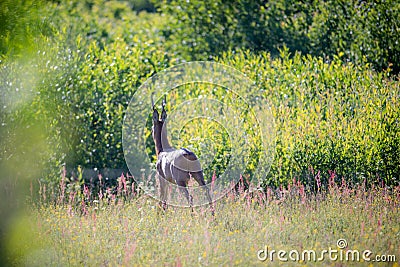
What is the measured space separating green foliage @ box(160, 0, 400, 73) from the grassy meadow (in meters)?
3.19

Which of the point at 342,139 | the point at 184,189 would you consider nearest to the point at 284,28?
the point at 342,139

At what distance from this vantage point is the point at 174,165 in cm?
646

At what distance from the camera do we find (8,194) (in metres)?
7.68

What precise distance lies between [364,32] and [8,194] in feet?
30.1

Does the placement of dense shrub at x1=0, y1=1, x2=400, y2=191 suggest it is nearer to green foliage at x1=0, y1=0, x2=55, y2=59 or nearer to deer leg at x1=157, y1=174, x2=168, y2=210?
green foliage at x1=0, y1=0, x2=55, y2=59

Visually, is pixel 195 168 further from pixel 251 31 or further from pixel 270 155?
pixel 251 31

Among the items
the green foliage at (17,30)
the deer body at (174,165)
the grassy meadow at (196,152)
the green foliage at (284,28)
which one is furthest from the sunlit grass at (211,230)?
the green foliage at (284,28)

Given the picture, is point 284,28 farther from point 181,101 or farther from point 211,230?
point 211,230

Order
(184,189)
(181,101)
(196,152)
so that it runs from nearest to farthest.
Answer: (184,189), (196,152), (181,101)

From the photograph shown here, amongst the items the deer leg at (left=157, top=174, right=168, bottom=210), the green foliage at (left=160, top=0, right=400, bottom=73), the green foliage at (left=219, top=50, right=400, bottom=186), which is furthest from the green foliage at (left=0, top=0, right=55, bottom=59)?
the green foliage at (left=160, top=0, right=400, bottom=73)

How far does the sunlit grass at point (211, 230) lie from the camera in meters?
5.98

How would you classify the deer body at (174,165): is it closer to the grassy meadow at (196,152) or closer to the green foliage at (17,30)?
the grassy meadow at (196,152)

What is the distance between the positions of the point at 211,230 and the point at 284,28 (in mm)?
9706

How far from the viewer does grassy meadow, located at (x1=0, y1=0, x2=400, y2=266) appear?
6172 millimetres
